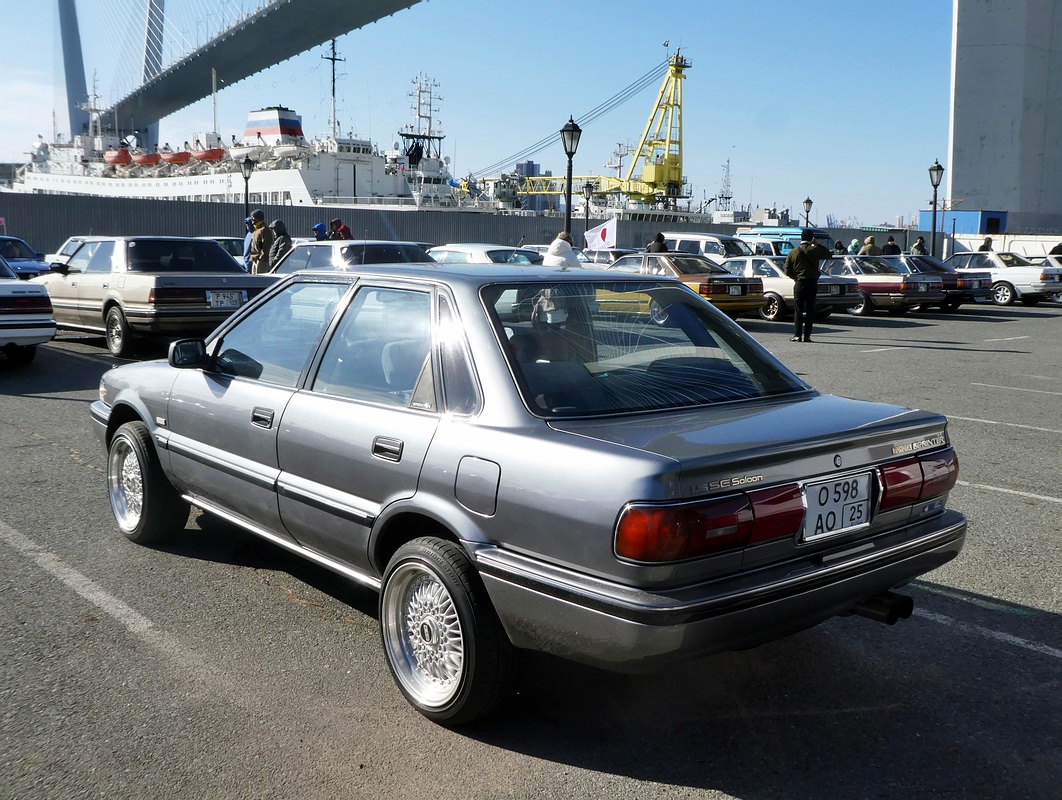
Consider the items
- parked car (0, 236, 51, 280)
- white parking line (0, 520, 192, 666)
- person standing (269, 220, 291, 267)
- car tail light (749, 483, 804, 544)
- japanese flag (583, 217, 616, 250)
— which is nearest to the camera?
car tail light (749, 483, 804, 544)

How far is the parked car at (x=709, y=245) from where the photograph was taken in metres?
24.2

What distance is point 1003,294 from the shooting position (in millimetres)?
26406

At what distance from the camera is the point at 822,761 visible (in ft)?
9.39

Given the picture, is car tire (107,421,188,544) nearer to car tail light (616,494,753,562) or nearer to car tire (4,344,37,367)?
car tail light (616,494,753,562)

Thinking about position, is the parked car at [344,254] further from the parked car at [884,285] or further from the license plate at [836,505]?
the parked car at [884,285]

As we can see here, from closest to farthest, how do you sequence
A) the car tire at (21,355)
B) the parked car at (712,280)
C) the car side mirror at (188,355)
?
the car side mirror at (188,355) < the car tire at (21,355) < the parked car at (712,280)

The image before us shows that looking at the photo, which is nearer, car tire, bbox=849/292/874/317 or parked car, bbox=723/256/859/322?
parked car, bbox=723/256/859/322

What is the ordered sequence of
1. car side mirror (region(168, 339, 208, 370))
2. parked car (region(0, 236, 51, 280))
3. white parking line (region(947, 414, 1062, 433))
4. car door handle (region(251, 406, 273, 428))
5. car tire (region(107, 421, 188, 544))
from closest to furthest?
1. car door handle (region(251, 406, 273, 428))
2. car side mirror (region(168, 339, 208, 370))
3. car tire (region(107, 421, 188, 544))
4. white parking line (region(947, 414, 1062, 433))
5. parked car (region(0, 236, 51, 280))

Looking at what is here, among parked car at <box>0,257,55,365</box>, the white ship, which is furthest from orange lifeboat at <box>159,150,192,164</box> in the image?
parked car at <box>0,257,55,365</box>

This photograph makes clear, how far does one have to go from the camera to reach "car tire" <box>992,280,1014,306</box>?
1034 inches

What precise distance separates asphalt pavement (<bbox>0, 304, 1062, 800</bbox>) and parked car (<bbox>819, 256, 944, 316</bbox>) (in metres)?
18.0

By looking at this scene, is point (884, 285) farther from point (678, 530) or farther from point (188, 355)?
point (678, 530)

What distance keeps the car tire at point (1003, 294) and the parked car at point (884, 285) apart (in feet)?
16.4

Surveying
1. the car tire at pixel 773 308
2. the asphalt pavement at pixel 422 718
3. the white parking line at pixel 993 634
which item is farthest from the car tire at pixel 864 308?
the white parking line at pixel 993 634
